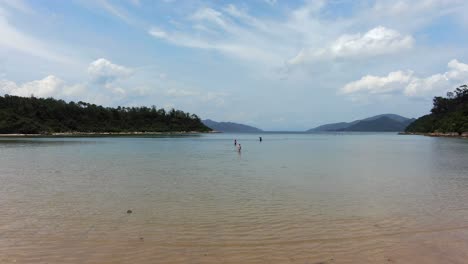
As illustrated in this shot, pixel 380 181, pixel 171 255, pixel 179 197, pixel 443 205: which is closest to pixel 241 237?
pixel 171 255

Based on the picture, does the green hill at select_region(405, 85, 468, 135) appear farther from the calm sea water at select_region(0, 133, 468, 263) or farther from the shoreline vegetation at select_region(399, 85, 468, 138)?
the calm sea water at select_region(0, 133, 468, 263)

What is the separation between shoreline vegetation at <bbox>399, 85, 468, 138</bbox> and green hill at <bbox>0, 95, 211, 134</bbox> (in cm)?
10880

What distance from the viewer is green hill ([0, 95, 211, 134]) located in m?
112

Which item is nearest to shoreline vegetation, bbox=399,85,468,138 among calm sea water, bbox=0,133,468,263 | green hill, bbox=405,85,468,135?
green hill, bbox=405,85,468,135

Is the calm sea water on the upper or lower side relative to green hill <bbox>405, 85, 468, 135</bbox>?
lower

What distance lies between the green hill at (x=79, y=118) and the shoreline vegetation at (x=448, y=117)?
108804 mm

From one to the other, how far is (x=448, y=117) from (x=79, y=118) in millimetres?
133274

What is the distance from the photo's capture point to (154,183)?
15211 millimetres

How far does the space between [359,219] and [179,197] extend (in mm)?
5771

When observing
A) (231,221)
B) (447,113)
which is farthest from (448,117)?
(231,221)

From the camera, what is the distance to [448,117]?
393 ft

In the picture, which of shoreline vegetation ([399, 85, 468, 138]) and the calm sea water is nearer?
the calm sea water

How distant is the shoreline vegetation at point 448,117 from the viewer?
103625 mm

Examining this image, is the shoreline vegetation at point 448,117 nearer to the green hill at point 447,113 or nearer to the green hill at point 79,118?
the green hill at point 447,113
